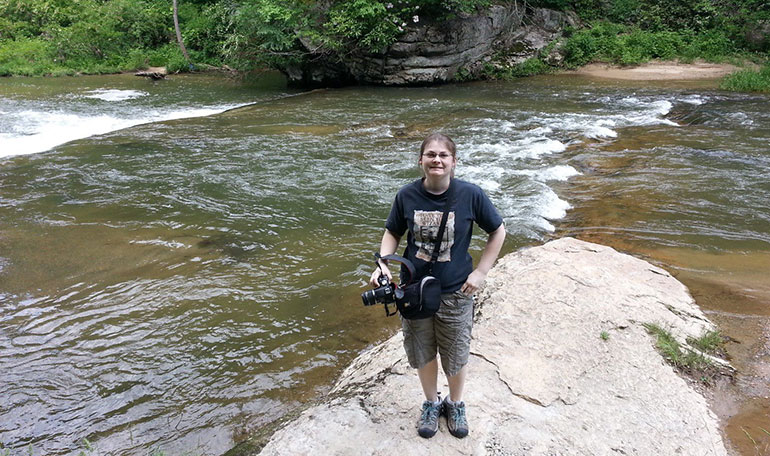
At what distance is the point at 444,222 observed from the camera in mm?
2527

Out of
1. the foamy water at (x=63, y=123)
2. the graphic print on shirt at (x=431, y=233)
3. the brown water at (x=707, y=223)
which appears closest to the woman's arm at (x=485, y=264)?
the graphic print on shirt at (x=431, y=233)

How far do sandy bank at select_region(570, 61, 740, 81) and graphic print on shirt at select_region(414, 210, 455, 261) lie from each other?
65.0ft

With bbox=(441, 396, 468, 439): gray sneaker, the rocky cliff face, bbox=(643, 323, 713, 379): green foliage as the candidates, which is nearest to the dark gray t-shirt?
bbox=(441, 396, 468, 439): gray sneaker

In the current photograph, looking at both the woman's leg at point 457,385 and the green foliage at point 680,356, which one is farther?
the green foliage at point 680,356

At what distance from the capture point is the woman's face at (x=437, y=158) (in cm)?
247

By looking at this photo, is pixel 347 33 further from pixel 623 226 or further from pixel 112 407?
pixel 112 407

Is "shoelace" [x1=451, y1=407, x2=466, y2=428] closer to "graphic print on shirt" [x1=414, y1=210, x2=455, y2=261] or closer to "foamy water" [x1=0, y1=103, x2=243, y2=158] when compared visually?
"graphic print on shirt" [x1=414, y1=210, x2=455, y2=261]

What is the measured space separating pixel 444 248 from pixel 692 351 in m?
2.24

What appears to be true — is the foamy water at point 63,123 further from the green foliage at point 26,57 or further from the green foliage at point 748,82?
the green foliage at point 748,82

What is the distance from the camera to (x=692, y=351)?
11.6 feet

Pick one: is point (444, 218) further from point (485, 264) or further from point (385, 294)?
point (385, 294)

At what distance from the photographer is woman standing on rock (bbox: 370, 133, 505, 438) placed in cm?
255

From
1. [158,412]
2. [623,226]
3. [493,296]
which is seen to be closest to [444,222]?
[493,296]

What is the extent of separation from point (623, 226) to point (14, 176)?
10.7 m
